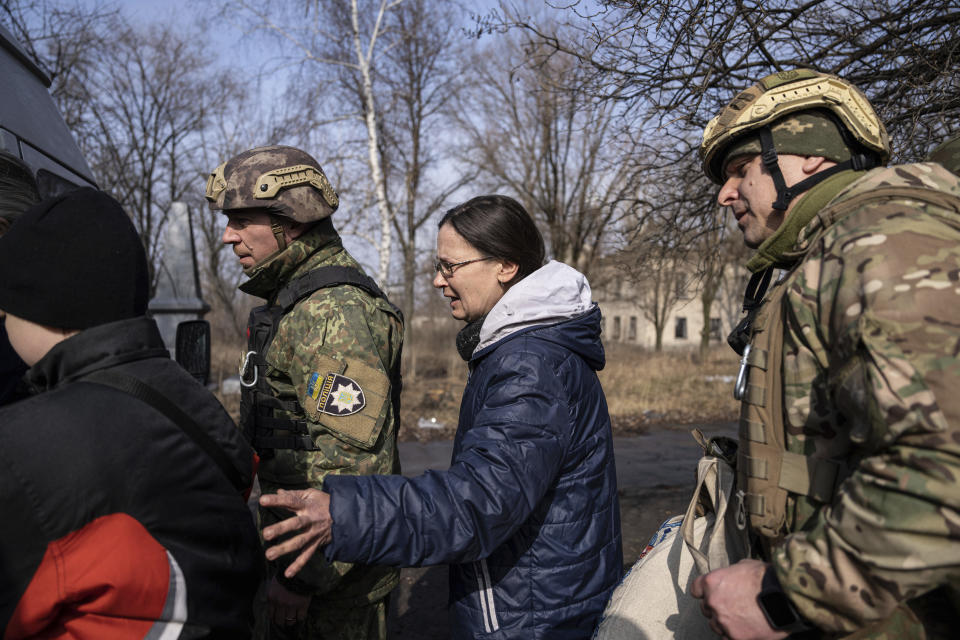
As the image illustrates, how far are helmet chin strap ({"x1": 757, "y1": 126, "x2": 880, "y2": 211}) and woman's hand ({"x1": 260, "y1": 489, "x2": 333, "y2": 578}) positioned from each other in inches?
52.2

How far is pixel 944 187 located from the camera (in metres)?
1.25

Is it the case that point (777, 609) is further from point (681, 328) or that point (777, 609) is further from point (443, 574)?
point (681, 328)

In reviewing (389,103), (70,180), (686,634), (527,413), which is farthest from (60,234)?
(389,103)

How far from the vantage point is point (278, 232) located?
2430 millimetres

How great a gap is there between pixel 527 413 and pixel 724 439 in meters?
0.60

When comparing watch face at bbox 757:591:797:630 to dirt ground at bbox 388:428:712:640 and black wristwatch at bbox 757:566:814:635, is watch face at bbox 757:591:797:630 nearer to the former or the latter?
black wristwatch at bbox 757:566:814:635

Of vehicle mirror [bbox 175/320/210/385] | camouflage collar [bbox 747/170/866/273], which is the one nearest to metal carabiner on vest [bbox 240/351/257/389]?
vehicle mirror [bbox 175/320/210/385]

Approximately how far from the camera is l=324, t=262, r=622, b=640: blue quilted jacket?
4.66 feet

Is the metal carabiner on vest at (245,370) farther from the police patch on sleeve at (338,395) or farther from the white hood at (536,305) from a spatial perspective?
the white hood at (536,305)

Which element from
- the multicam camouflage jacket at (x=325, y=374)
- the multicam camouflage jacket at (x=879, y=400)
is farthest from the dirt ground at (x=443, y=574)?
the multicam camouflage jacket at (x=879, y=400)

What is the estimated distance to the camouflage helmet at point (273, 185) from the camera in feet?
7.70

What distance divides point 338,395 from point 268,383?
1.46 feet

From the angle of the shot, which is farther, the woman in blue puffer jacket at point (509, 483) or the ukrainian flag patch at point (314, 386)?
the ukrainian flag patch at point (314, 386)

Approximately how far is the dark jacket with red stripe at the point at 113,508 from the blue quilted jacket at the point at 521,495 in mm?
269
